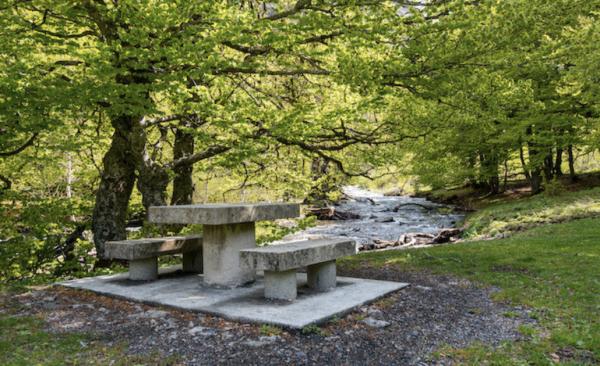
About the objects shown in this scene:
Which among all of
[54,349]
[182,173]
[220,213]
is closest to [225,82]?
[182,173]

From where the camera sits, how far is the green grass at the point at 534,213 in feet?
51.4

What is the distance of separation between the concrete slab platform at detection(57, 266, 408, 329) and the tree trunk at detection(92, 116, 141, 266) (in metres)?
2.21

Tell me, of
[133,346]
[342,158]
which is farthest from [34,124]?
[342,158]

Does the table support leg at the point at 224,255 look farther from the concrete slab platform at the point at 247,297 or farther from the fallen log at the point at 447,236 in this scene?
the fallen log at the point at 447,236

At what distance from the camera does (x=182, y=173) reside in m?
11.8

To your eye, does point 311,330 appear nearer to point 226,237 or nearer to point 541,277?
point 226,237

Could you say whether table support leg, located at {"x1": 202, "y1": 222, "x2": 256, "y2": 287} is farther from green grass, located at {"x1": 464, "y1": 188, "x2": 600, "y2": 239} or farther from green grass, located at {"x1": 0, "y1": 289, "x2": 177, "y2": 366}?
green grass, located at {"x1": 464, "y1": 188, "x2": 600, "y2": 239}

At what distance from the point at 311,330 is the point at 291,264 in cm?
115

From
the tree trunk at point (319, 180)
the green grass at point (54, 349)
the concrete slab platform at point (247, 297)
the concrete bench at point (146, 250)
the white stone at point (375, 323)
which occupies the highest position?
the tree trunk at point (319, 180)

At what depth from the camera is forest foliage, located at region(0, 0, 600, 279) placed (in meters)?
7.40

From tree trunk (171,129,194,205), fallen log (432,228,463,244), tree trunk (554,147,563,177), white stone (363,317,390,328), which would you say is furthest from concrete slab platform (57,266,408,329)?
tree trunk (554,147,563,177)

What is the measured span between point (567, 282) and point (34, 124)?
9.06m

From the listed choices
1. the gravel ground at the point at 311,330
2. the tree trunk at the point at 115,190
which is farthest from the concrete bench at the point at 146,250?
the tree trunk at the point at 115,190

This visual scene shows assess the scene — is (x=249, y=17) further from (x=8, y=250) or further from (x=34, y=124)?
(x=8, y=250)
